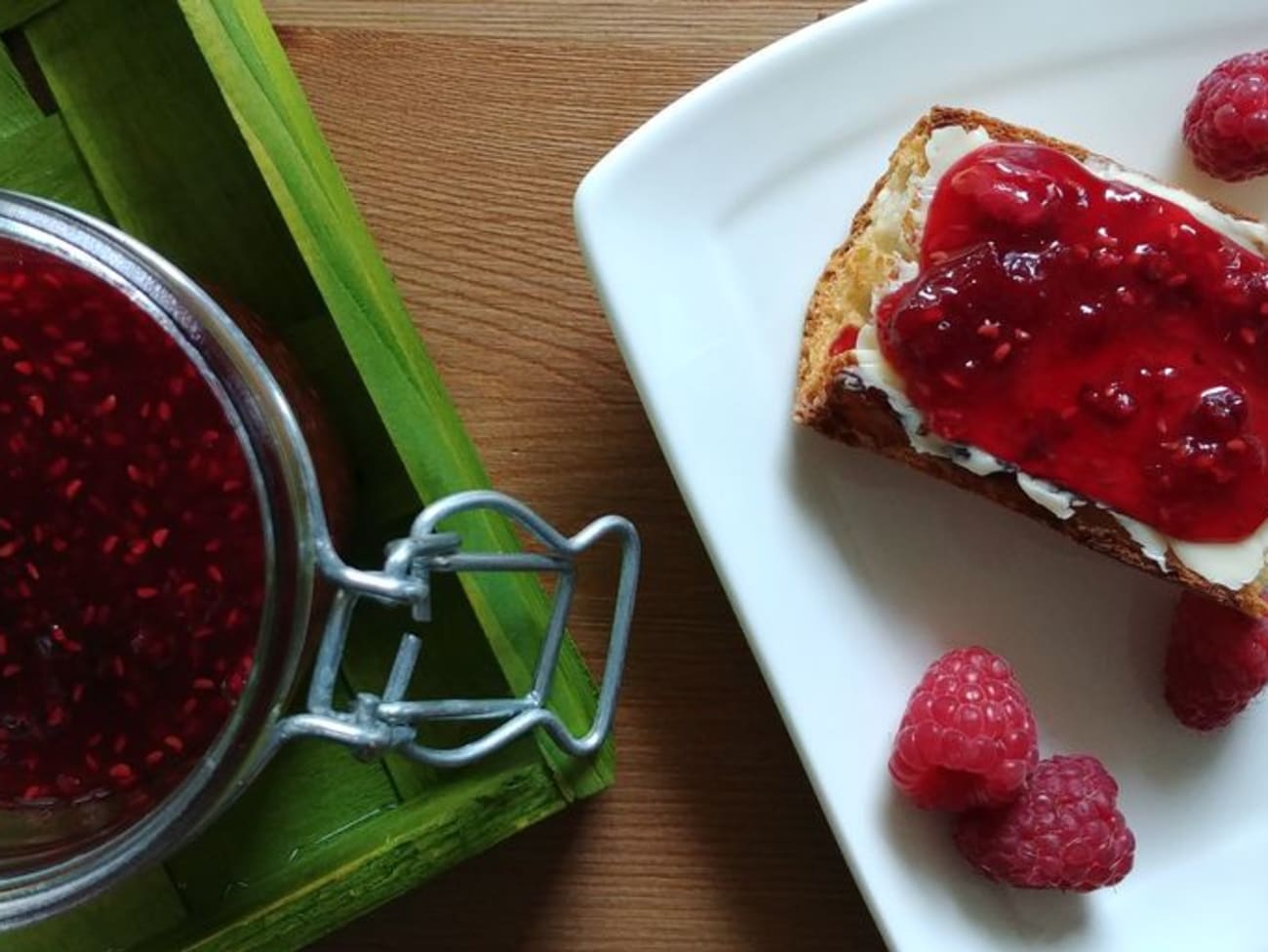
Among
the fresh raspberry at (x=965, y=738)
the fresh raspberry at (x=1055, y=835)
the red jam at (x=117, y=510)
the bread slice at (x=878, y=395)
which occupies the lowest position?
the fresh raspberry at (x=1055, y=835)

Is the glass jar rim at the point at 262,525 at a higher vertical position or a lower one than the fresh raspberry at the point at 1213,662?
higher

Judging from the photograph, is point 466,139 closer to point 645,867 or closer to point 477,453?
point 477,453

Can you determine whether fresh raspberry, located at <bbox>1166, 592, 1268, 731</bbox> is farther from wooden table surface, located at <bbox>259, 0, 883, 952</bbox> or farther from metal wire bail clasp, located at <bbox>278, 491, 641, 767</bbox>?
metal wire bail clasp, located at <bbox>278, 491, 641, 767</bbox>

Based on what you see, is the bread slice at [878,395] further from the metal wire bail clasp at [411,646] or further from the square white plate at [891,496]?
the metal wire bail clasp at [411,646]

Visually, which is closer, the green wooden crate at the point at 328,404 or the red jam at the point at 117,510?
the red jam at the point at 117,510

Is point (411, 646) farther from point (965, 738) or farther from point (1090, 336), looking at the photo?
point (1090, 336)

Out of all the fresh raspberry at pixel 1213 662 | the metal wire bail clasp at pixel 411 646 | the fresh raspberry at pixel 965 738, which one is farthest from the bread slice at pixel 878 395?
the metal wire bail clasp at pixel 411 646

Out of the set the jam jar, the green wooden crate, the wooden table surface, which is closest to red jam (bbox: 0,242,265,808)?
the jam jar

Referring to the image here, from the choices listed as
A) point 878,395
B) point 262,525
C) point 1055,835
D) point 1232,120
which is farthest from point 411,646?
point 1232,120
